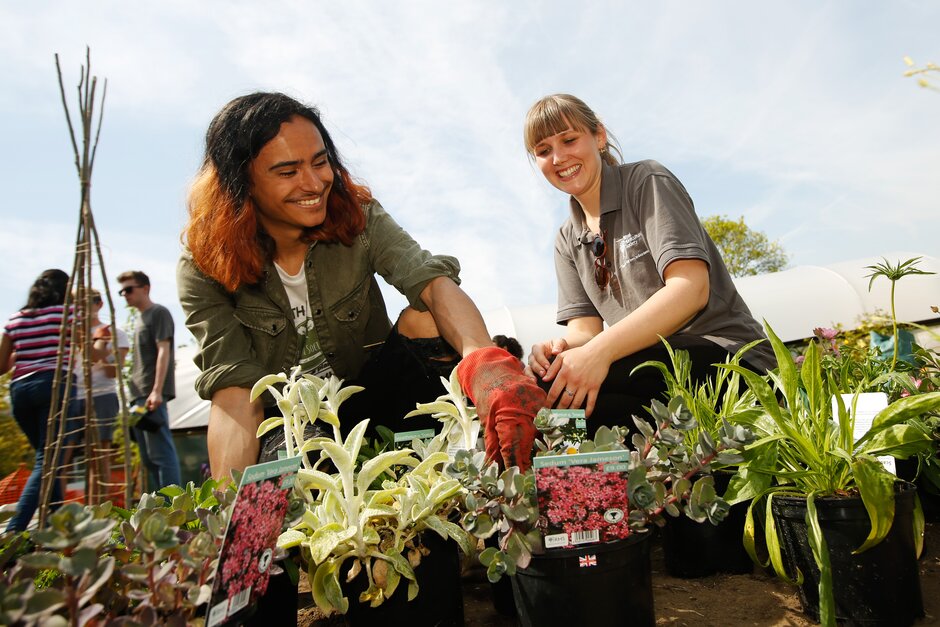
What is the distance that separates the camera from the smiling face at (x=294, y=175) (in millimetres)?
1851

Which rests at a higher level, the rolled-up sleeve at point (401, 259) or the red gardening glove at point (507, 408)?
the rolled-up sleeve at point (401, 259)

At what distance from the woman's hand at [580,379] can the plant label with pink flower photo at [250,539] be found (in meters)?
0.83

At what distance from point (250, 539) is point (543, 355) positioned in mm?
1146

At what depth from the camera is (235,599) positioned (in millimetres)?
875

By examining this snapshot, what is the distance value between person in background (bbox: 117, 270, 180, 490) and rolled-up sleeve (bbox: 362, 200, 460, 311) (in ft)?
8.82

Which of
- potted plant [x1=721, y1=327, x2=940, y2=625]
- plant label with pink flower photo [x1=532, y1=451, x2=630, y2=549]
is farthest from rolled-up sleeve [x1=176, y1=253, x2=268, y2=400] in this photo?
potted plant [x1=721, y1=327, x2=940, y2=625]

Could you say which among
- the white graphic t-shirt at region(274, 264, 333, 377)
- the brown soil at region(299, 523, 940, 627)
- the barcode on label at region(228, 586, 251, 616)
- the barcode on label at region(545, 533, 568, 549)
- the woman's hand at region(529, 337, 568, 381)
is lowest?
the brown soil at region(299, 523, 940, 627)

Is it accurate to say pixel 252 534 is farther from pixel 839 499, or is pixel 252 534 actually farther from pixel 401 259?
pixel 401 259

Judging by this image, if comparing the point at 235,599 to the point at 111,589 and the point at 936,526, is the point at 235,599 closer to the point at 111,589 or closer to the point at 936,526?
the point at 111,589

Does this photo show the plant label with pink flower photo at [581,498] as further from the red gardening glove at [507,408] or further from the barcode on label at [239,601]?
the barcode on label at [239,601]

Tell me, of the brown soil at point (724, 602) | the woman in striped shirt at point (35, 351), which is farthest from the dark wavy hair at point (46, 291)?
the brown soil at point (724, 602)

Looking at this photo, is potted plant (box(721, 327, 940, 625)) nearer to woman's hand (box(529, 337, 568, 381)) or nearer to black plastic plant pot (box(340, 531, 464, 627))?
black plastic plant pot (box(340, 531, 464, 627))

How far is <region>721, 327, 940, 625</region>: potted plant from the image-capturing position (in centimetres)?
104

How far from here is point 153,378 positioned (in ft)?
14.2
